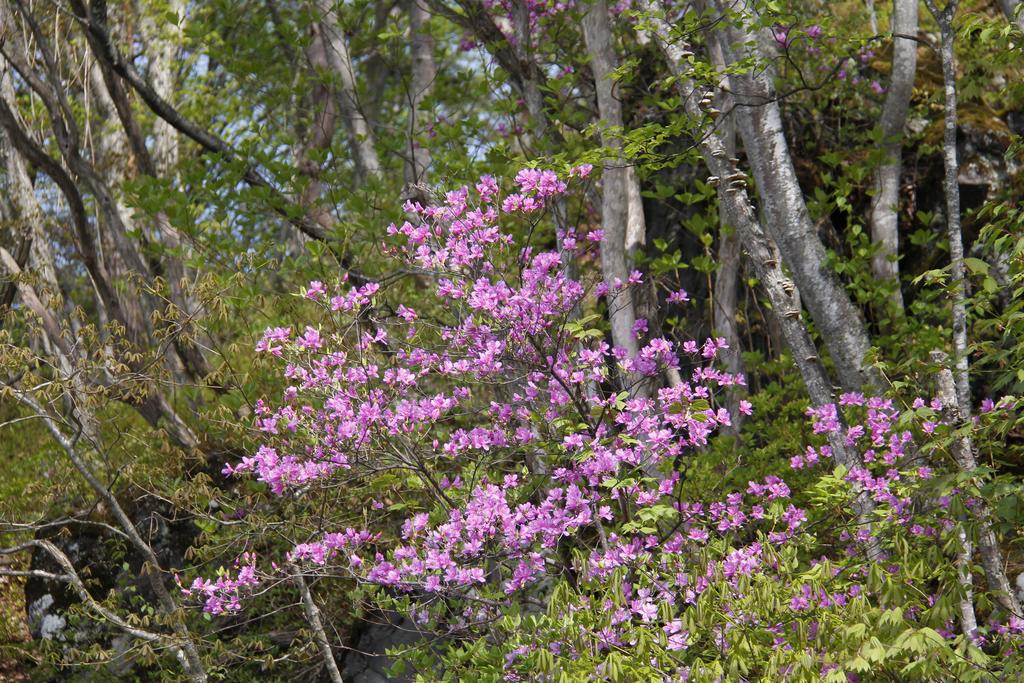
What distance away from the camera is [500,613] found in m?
4.99

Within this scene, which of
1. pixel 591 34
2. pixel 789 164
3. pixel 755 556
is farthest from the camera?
pixel 591 34

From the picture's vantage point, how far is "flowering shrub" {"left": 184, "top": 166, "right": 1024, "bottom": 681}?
392 cm

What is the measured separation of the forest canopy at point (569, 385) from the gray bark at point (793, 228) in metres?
0.02

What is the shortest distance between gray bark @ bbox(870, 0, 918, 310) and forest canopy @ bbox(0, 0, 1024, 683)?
0.03 meters

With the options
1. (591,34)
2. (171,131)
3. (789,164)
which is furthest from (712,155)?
(171,131)

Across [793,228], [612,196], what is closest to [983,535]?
[793,228]

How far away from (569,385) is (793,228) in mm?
2008

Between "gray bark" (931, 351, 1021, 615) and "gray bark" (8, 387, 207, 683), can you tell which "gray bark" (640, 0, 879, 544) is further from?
"gray bark" (8, 387, 207, 683)

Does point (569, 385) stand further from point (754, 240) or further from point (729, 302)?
point (729, 302)

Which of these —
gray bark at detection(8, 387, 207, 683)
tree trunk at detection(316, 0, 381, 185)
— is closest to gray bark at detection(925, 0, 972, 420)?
gray bark at detection(8, 387, 207, 683)

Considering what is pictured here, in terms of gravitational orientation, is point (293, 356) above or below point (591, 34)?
below

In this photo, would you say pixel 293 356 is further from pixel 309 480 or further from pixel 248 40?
pixel 248 40

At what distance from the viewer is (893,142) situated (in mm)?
7023

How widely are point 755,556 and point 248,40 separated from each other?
5.28 metres
